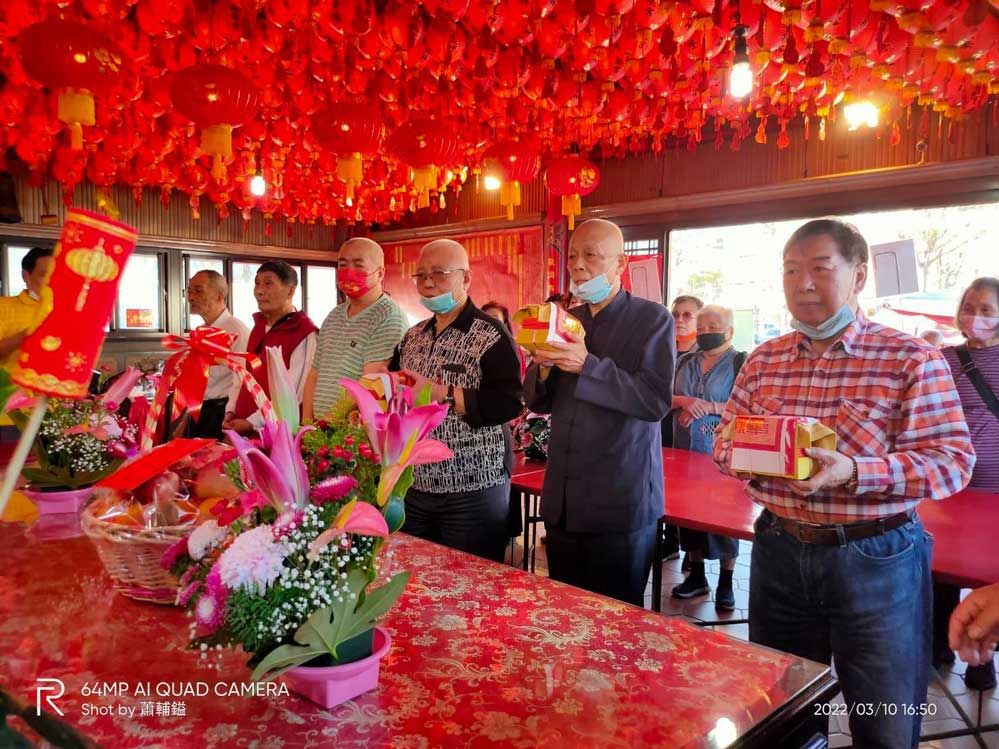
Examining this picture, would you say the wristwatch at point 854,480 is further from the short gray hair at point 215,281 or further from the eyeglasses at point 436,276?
the short gray hair at point 215,281

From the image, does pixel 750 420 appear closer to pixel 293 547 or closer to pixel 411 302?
pixel 293 547

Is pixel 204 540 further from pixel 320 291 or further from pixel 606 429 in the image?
pixel 320 291

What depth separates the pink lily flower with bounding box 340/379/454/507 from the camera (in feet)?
3.05

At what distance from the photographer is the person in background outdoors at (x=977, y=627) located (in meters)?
1.04

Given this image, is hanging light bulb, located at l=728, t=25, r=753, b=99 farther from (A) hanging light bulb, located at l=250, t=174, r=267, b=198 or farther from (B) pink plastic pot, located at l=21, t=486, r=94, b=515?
(A) hanging light bulb, located at l=250, t=174, r=267, b=198

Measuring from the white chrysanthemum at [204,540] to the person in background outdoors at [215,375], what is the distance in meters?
2.17

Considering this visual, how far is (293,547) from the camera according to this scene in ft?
2.71

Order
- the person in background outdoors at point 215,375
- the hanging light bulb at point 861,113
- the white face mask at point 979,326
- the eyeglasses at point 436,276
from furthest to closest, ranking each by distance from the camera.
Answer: the hanging light bulb at point 861,113, the person in background outdoors at point 215,375, the white face mask at point 979,326, the eyeglasses at point 436,276

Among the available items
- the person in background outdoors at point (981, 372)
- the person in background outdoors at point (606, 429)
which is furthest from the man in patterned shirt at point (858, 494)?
the person in background outdoors at point (981, 372)

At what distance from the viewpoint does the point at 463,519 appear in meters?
2.13

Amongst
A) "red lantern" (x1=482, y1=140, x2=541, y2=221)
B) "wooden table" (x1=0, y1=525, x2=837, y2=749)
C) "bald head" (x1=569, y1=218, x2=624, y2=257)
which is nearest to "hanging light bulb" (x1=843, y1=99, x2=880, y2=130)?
"red lantern" (x1=482, y1=140, x2=541, y2=221)

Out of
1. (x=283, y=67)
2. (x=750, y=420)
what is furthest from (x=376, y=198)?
(x=750, y=420)

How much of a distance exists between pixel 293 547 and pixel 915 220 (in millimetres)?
5316

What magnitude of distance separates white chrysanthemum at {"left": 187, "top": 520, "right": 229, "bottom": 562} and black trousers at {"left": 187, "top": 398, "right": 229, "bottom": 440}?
2390mm
